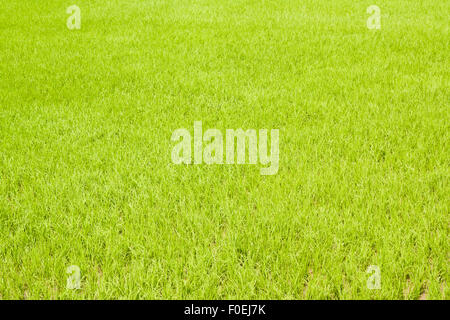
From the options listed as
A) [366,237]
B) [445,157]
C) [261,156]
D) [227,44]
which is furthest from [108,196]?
[227,44]

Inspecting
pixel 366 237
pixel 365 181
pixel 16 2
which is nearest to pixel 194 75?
pixel 365 181

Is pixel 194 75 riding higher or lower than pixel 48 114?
higher

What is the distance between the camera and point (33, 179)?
137 inches

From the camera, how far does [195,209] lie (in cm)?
303

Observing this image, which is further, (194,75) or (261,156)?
(194,75)

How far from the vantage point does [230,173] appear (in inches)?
135

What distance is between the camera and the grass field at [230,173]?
241 cm

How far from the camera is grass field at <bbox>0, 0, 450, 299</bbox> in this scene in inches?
94.7
